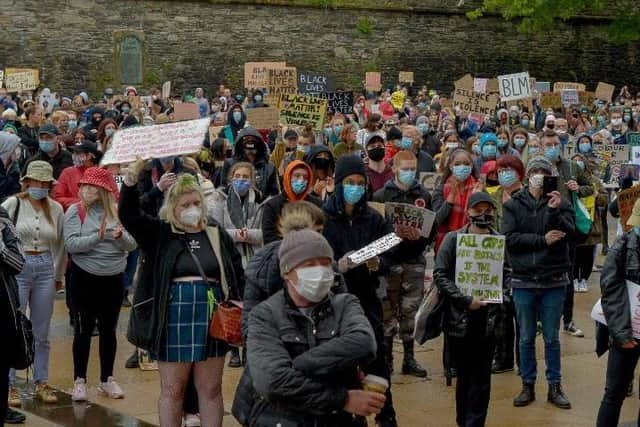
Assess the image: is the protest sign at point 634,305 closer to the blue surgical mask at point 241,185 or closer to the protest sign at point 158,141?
the protest sign at point 158,141

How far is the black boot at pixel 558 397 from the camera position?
9.07 m

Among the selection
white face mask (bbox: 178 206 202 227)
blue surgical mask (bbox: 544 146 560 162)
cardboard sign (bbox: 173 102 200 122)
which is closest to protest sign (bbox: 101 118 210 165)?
white face mask (bbox: 178 206 202 227)

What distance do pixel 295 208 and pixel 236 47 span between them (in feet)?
123

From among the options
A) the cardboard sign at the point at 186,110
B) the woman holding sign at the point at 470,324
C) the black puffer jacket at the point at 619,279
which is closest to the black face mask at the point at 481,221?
the woman holding sign at the point at 470,324

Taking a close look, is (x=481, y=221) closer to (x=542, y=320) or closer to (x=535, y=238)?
(x=535, y=238)

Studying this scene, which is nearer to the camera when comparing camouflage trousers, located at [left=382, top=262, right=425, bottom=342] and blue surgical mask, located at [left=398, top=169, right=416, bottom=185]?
camouflage trousers, located at [left=382, top=262, right=425, bottom=342]

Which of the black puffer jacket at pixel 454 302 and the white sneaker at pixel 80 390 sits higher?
the black puffer jacket at pixel 454 302

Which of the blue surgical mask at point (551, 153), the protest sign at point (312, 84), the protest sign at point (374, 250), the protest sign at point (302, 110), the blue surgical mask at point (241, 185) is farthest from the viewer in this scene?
the protest sign at point (312, 84)

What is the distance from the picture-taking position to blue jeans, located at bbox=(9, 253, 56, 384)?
28.9 feet

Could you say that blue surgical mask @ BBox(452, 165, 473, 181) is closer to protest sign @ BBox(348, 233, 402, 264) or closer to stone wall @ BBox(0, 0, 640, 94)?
protest sign @ BBox(348, 233, 402, 264)

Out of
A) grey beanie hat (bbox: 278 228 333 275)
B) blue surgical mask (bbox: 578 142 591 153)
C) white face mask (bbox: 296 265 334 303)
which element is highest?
grey beanie hat (bbox: 278 228 333 275)

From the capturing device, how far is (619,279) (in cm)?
740

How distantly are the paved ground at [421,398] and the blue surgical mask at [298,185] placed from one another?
1712mm

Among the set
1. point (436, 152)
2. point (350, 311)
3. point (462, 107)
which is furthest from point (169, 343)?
point (462, 107)
